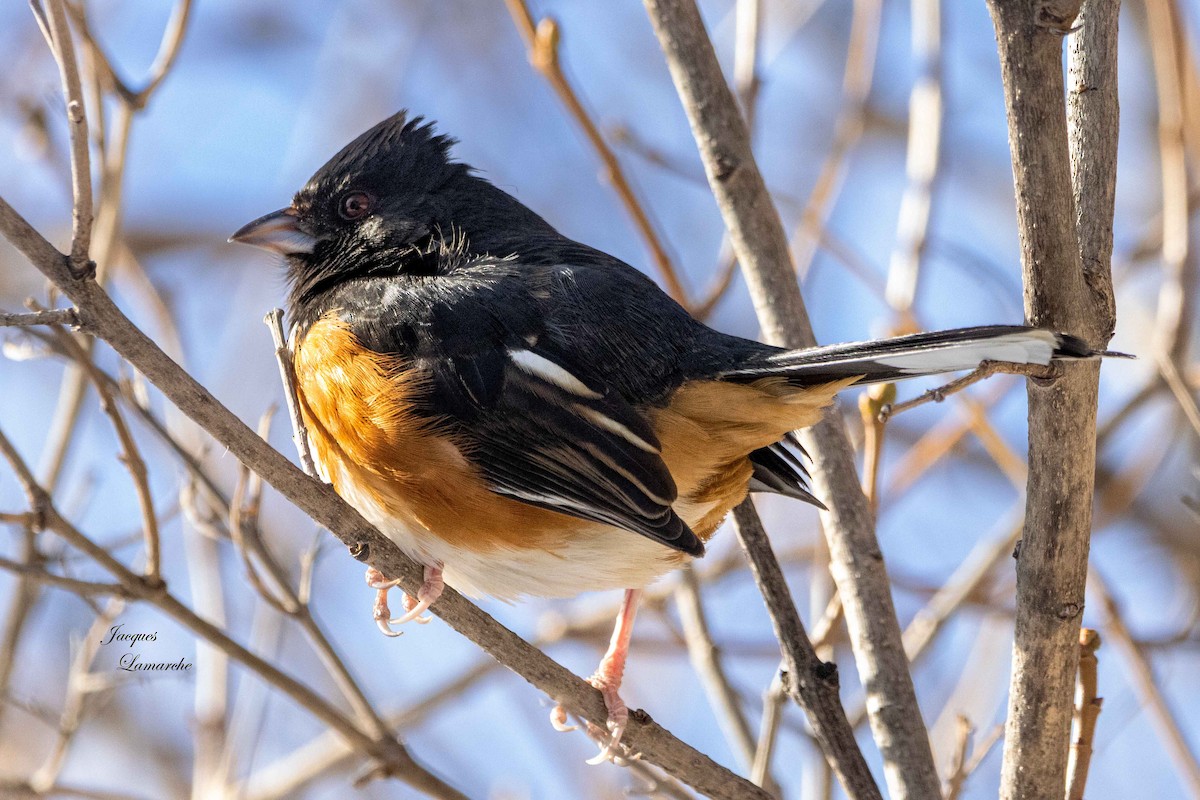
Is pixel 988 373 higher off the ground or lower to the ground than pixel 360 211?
lower

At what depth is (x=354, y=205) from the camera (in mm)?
2873

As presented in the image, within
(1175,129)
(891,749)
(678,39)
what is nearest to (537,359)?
(678,39)

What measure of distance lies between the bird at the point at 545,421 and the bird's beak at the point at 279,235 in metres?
0.34

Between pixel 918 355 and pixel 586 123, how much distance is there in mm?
1131

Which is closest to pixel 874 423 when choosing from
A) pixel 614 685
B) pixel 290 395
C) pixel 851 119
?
pixel 614 685

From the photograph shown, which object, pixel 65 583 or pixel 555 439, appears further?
pixel 555 439

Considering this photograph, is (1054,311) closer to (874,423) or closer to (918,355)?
(918,355)

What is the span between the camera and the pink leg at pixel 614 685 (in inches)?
83.3

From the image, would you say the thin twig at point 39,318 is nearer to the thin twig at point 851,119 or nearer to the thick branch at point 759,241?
A: the thick branch at point 759,241

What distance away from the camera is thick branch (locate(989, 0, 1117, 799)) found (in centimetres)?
145

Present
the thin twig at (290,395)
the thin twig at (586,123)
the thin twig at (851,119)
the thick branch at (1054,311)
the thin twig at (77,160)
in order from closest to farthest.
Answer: the thick branch at (1054,311), the thin twig at (77,160), the thin twig at (290,395), the thin twig at (586,123), the thin twig at (851,119)

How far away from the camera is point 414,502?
2.28 meters

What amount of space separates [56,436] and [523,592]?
1147 mm
